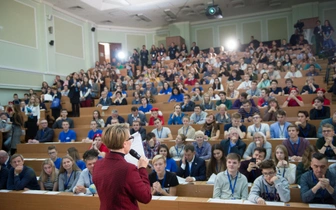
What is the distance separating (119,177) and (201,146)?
115 inches

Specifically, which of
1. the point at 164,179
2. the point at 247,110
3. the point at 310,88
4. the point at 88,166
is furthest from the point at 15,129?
the point at 310,88

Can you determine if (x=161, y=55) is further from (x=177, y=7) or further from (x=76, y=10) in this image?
(x=76, y=10)

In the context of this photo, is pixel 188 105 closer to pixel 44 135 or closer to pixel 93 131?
pixel 93 131

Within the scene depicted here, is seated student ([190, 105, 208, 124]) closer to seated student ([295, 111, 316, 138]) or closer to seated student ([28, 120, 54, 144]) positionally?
seated student ([295, 111, 316, 138])

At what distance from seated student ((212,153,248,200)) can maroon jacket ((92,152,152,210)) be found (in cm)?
148

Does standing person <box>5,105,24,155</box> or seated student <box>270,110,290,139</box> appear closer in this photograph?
seated student <box>270,110,290,139</box>

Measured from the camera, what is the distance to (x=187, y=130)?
5012mm

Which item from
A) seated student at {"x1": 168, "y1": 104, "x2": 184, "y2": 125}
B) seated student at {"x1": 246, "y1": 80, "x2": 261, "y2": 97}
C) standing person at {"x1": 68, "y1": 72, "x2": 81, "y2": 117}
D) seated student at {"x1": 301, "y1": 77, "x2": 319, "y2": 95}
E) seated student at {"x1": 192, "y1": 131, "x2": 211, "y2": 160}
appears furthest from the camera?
standing person at {"x1": 68, "y1": 72, "x2": 81, "y2": 117}

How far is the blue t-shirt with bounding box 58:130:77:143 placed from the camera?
19.1ft

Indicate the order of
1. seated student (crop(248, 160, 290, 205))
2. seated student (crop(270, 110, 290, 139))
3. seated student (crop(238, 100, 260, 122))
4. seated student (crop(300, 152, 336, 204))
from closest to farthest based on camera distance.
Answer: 1. seated student (crop(300, 152, 336, 204))
2. seated student (crop(248, 160, 290, 205))
3. seated student (crop(270, 110, 290, 139))
4. seated student (crop(238, 100, 260, 122))

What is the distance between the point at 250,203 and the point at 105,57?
42.0 feet

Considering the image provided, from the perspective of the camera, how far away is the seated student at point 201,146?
4131 millimetres

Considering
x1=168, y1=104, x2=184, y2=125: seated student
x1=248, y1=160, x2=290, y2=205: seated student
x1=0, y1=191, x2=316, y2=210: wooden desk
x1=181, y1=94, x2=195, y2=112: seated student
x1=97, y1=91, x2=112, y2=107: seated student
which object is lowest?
x1=0, y1=191, x2=316, y2=210: wooden desk

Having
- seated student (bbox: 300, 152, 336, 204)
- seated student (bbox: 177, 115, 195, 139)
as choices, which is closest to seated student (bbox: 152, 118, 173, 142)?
seated student (bbox: 177, 115, 195, 139)
